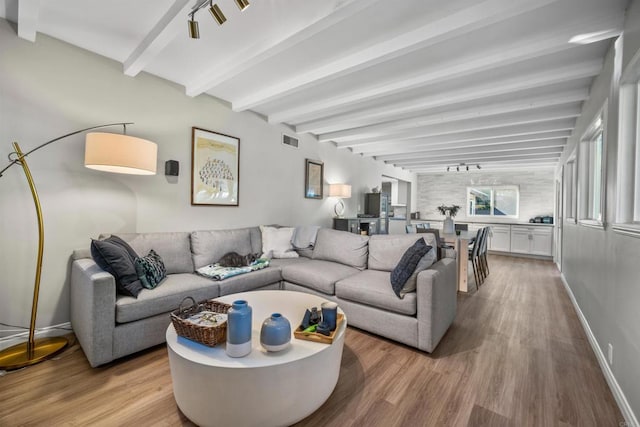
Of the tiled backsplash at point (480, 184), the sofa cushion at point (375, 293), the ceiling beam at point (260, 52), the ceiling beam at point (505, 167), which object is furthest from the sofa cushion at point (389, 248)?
the tiled backsplash at point (480, 184)

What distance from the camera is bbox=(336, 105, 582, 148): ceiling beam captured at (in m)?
3.59

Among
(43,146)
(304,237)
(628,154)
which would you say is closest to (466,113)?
(628,154)

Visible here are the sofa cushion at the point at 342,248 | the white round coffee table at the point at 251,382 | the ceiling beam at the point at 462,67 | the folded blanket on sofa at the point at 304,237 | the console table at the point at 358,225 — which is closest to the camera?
the white round coffee table at the point at 251,382

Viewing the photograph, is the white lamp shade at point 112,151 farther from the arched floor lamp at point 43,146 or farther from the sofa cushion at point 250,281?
the sofa cushion at point 250,281

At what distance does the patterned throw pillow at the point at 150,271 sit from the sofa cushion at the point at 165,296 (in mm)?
50

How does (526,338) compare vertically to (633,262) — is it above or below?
below

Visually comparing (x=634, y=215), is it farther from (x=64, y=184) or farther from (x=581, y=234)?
(x=64, y=184)

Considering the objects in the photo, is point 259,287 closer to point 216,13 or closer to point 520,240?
point 216,13

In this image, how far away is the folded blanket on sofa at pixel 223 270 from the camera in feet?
8.82

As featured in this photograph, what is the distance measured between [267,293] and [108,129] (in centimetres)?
221

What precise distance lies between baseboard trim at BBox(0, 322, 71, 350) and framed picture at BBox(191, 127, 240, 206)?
1622 millimetres

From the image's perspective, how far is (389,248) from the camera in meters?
2.99

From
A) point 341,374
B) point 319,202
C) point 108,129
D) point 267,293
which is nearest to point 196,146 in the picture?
point 108,129

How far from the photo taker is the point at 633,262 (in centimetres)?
156
